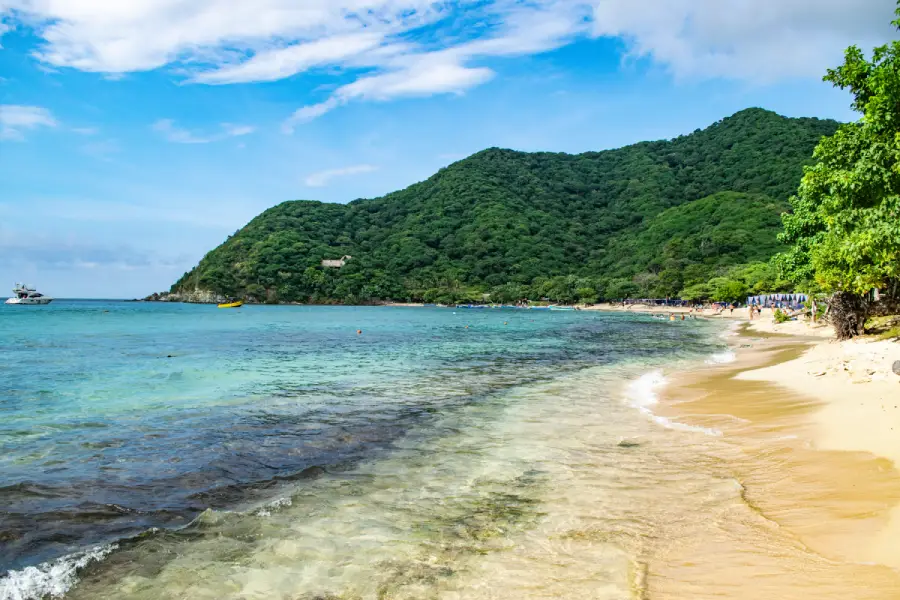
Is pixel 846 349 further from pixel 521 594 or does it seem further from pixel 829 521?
pixel 521 594

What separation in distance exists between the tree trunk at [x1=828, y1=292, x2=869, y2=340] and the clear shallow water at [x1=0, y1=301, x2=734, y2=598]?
1375 centimetres

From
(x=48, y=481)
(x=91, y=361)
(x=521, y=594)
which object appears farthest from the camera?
(x=91, y=361)

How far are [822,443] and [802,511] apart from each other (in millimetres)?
3355

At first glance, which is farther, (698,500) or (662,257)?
(662,257)

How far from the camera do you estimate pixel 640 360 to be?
85.8ft

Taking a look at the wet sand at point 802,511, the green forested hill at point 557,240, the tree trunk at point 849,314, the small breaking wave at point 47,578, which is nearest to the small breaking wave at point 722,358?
the tree trunk at point 849,314

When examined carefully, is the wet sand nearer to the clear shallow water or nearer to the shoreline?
the shoreline

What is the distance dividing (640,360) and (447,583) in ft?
76.0

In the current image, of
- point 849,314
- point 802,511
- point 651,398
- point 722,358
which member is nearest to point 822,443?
point 802,511

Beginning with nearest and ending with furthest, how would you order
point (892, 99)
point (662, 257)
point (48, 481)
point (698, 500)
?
1. point (698, 500)
2. point (48, 481)
3. point (892, 99)
4. point (662, 257)

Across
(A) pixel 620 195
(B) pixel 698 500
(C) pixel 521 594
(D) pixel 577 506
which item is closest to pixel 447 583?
(C) pixel 521 594

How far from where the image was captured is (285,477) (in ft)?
28.5

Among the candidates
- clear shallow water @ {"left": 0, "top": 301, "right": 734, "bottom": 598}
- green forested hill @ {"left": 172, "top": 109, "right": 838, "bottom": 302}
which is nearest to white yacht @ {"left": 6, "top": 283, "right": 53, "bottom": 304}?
green forested hill @ {"left": 172, "top": 109, "right": 838, "bottom": 302}

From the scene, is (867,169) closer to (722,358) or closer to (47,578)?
(722,358)
